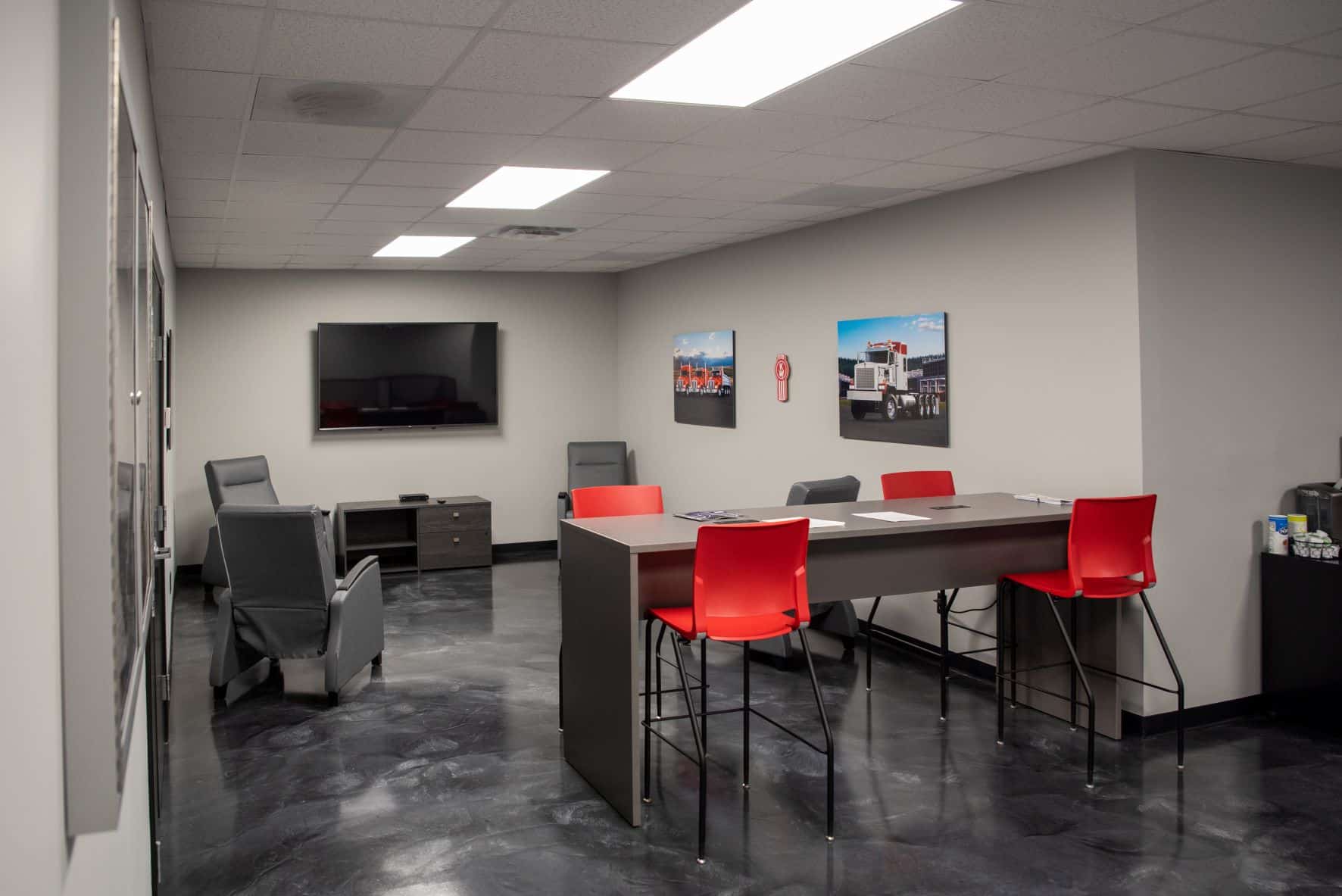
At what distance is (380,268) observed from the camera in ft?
28.4

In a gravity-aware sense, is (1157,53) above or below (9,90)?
above

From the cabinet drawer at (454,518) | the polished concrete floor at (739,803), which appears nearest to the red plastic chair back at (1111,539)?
the polished concrete floor at (739,803)

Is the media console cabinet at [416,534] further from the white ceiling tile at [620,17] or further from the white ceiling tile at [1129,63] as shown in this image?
the white ceiling tile at [1129,63]

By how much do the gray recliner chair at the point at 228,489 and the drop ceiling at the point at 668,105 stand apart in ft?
7.24

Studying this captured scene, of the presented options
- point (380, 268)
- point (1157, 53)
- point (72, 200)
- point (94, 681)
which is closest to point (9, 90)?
point (72, 200)

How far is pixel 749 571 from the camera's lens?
135 inches

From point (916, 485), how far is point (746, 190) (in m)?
1.70

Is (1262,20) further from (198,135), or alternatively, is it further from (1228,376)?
(198,135)

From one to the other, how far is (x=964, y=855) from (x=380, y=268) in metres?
6.97

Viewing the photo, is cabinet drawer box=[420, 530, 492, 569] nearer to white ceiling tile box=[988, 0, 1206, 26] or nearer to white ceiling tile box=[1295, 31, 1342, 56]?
white ceiling tile box=[988, 0, 1206, 26]

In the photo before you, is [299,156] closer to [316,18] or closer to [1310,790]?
[316,18]

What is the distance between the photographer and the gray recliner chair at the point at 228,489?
7238mm

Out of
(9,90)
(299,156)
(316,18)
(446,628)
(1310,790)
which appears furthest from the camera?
(446,628)

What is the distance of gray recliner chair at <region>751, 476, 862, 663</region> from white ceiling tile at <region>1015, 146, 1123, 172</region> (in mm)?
1727
